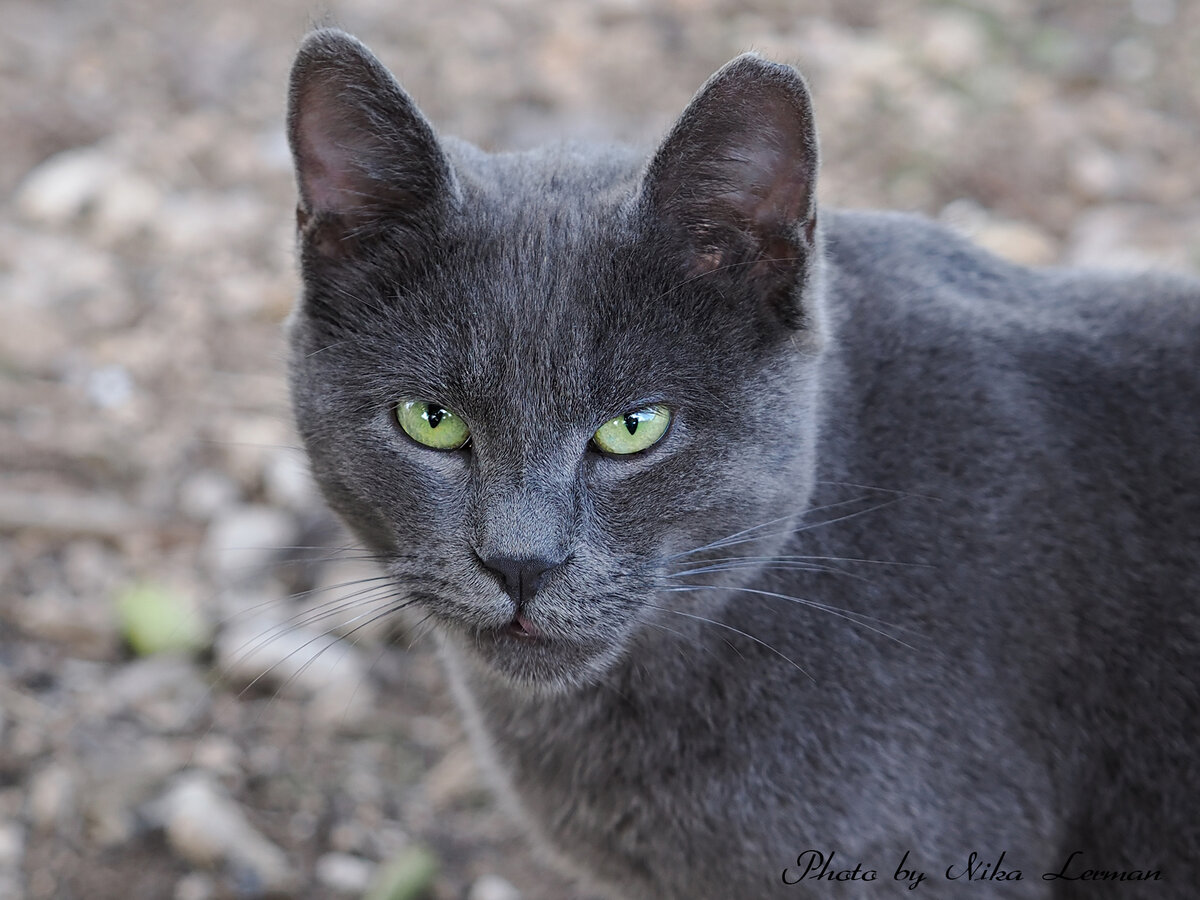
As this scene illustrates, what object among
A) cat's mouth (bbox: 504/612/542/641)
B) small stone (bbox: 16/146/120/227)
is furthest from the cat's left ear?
small stone (bbox: 16/146/120/227)

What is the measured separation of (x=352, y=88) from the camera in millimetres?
1596

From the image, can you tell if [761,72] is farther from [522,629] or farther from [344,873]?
[344,873]

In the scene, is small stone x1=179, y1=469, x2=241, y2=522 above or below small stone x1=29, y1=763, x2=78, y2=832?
above

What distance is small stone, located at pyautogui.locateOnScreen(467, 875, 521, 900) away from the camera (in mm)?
2277

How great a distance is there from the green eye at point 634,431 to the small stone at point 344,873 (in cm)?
113

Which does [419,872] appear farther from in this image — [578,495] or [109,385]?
[109,385]

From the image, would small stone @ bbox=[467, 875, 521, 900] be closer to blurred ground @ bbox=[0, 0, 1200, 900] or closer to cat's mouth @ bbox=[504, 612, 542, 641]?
blurred ground @ bbox=[0, 0, 1200, 900]

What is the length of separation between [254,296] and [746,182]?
2.26 meters

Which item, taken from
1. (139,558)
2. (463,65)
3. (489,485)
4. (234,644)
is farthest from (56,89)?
(489,485)

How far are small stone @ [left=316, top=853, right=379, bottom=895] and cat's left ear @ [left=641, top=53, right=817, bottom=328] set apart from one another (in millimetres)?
1330

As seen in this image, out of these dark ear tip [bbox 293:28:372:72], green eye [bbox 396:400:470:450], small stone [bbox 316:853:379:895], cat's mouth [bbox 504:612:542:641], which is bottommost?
small stone [bbox 316:853:379:895]

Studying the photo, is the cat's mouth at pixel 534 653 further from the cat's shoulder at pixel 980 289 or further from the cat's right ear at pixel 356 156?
the cat's shoulder at pixel 980 289

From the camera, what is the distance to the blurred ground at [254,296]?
236 centimetres

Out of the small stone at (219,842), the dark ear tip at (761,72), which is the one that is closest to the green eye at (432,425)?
the dark ear tip at (761,72)
